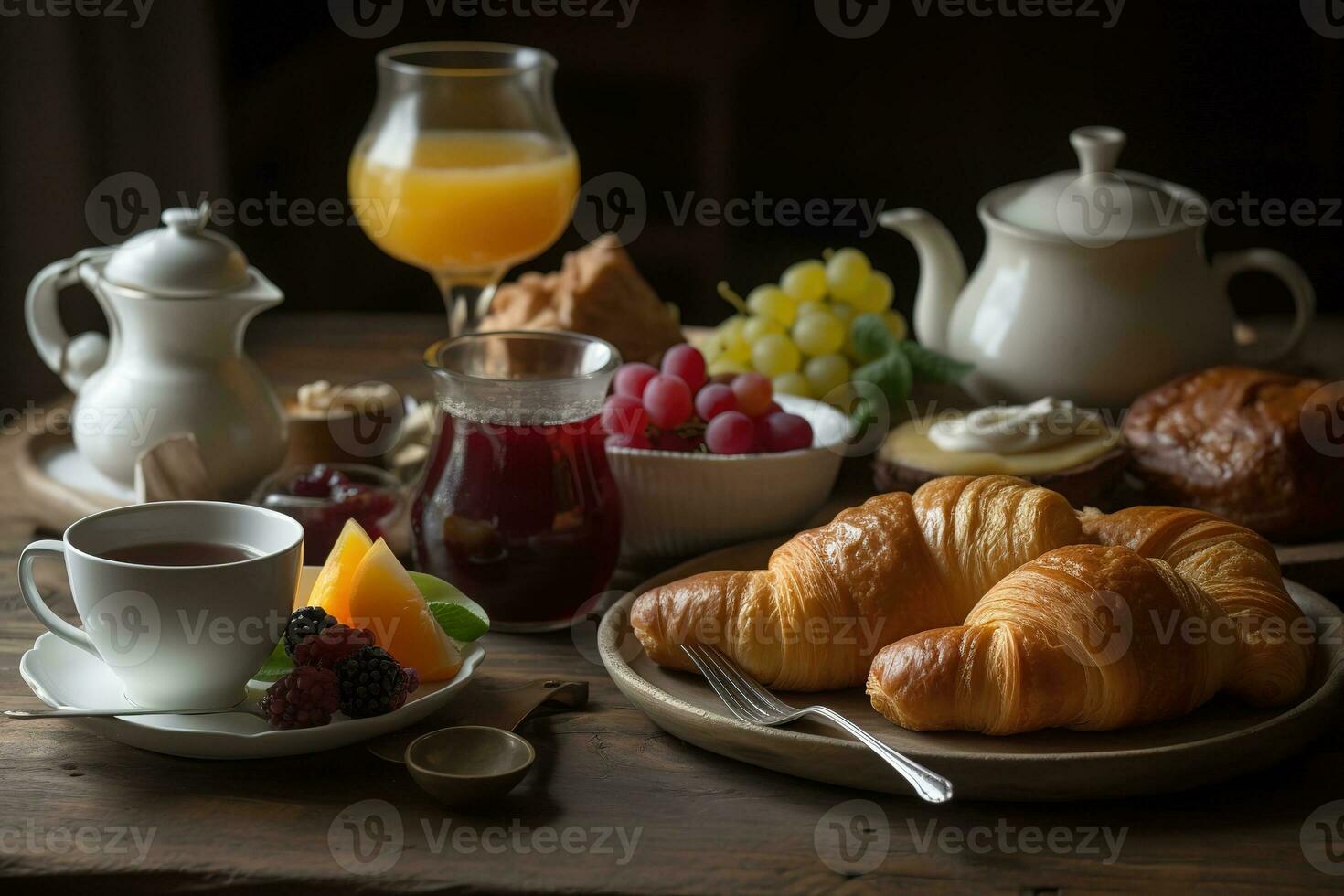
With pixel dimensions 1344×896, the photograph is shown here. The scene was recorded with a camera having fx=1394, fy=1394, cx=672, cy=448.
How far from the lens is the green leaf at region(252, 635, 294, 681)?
1.02 m

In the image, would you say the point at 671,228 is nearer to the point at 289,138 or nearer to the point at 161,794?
the point at 289,138

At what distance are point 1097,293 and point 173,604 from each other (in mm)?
1112

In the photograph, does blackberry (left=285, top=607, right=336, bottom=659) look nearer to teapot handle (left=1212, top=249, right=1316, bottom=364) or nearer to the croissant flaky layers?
the croissant flaky layers

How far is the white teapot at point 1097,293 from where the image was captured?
161 cm

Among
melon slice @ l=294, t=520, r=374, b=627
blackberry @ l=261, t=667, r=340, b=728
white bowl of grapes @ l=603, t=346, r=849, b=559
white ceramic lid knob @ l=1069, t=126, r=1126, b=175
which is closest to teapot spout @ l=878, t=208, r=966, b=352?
white ceramic lid knob @ l=1069, t=126, r=1126, b=175

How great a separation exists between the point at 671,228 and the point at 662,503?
1.79m

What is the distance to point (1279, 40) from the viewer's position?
2.68m

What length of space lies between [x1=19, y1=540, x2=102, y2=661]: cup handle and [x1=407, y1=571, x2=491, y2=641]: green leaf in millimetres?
245

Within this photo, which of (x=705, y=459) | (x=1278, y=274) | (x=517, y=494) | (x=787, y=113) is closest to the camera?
(x=517, y=494)

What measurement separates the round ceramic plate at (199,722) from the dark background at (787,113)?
169cm

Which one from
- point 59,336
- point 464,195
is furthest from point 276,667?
point 464,195

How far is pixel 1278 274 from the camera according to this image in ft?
5.66

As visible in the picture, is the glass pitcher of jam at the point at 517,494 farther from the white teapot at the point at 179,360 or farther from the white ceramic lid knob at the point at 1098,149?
the white ceramic lid knob at the point at 1098,149

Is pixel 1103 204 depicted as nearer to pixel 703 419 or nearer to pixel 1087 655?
pixel 703 419
